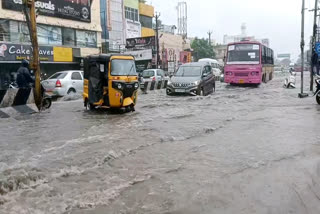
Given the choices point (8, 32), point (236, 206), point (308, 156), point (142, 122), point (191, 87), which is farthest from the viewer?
A: point (8, 32)

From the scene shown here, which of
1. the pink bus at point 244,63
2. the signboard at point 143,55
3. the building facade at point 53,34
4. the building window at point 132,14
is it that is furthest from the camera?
the building window at point 132,14

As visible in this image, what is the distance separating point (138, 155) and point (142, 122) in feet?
11.3

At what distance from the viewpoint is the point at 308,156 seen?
576 cm

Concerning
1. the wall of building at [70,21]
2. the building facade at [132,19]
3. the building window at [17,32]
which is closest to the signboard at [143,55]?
the building facade at [132,19]

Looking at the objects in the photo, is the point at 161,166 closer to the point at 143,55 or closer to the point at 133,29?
the point at 143,55

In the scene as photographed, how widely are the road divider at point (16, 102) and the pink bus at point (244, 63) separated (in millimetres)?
13853

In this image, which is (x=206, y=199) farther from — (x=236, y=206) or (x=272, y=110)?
(x=272, y=110)

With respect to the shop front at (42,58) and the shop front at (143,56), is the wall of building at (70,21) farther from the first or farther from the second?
the shop front at (143,56)

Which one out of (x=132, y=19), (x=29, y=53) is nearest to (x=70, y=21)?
(x=29, y=53)

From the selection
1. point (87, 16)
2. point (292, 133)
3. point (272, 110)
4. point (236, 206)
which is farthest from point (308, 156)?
point (87, 16)

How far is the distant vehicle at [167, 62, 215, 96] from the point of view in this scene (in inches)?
632

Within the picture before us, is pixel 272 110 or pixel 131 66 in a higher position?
pixel 131 66

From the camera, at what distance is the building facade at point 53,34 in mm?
22812

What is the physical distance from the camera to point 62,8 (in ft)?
89.4
